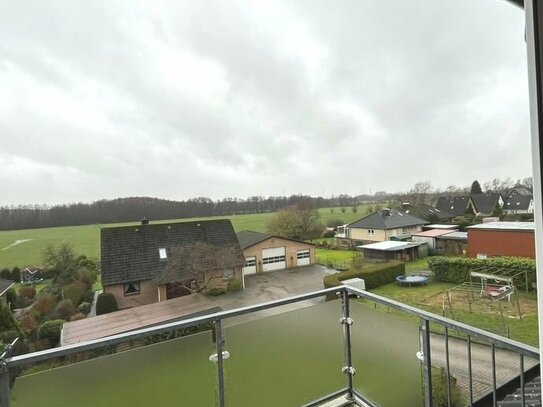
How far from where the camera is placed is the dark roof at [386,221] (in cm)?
368

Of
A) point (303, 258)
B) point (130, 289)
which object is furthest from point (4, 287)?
point (303, 258)

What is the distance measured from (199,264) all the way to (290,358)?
1.89 m

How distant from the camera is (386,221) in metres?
3.92

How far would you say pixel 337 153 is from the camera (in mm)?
5574

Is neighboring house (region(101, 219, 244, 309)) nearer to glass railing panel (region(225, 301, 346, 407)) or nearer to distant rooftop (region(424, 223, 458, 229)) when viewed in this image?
glass railing panel (region(225, 301, 346, 407))

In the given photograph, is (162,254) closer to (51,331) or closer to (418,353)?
(51,331)

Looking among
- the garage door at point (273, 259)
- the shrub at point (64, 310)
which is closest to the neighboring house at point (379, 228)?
the garage door at point (273, 259)

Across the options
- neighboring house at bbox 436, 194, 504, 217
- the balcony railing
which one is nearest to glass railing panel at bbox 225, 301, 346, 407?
the balcony railing

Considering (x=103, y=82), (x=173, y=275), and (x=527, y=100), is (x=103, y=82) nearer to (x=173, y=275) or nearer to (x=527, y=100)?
(x=173, y=275)

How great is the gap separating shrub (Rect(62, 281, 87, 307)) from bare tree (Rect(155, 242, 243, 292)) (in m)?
0.76

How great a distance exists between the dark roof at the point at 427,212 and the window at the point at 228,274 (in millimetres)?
2260

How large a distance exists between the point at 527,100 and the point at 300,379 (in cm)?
152

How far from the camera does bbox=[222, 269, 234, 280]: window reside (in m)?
3.27

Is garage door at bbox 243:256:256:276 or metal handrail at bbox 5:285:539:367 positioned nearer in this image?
metal handrail at bbox 5:285:539:367
